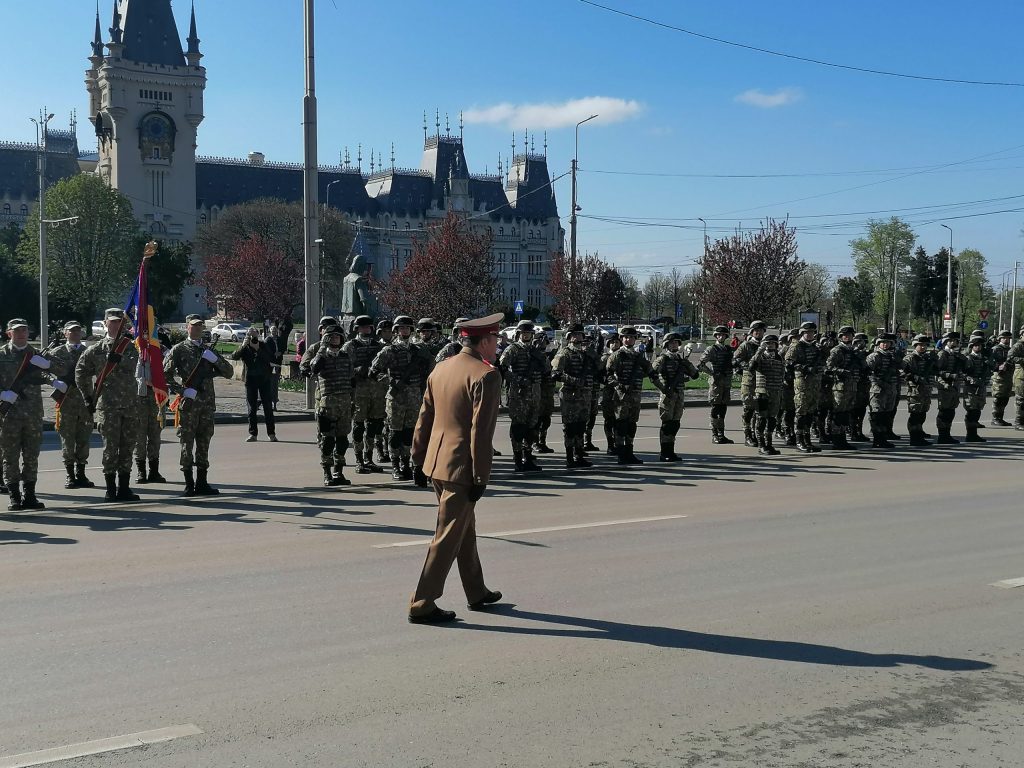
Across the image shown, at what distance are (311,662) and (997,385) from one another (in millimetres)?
19215

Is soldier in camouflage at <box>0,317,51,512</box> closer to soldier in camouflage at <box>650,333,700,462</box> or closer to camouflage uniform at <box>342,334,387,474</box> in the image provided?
camouflage uniform at <box>342,334,387,474</box>

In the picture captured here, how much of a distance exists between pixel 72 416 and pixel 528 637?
27.5 ft

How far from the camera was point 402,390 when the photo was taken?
13164 mm

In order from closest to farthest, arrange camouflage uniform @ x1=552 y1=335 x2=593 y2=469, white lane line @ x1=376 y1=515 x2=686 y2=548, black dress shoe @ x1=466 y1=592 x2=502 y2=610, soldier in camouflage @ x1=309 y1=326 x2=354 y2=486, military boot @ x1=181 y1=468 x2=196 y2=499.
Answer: black dress shoe @ x1=466 y1=592 x2=502 y2=610 → white lane line @ x1=376 y1=515 x2=686 y2=548 → military boot @ x1=181 y1=468 x2=196 y2=499 → soldier in camouflage @ x1=309 y1=326 x2=354 y2=486 → camouflage uniform @ x1=552 y1=335 x2=593 y2=469

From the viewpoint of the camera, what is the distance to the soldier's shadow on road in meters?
5.99

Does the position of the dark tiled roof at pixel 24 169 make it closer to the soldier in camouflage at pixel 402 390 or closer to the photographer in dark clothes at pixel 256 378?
the photographer in dark clothes at pixel 256 378

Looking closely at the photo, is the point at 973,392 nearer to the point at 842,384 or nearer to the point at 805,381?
the point at 842,384

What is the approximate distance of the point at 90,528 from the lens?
9.81 meters

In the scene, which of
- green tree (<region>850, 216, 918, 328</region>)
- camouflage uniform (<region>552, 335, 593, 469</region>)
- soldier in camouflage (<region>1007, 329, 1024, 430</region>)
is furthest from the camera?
green tree (<region>850, 216, 918, 328</region>)

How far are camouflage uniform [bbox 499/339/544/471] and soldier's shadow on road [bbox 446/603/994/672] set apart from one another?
729cm

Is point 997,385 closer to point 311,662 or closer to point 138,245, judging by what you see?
point 311,662

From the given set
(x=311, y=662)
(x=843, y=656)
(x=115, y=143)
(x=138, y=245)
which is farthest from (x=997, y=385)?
(x=115, y=143)

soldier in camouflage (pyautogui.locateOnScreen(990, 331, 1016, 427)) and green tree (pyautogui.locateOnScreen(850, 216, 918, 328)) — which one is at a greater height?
green tree (pyautogui.locateOnScreen(850, 216, 918, 328))

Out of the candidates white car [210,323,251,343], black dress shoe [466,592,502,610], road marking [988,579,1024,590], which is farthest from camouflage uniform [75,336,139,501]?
white car [210,323,251,343]
